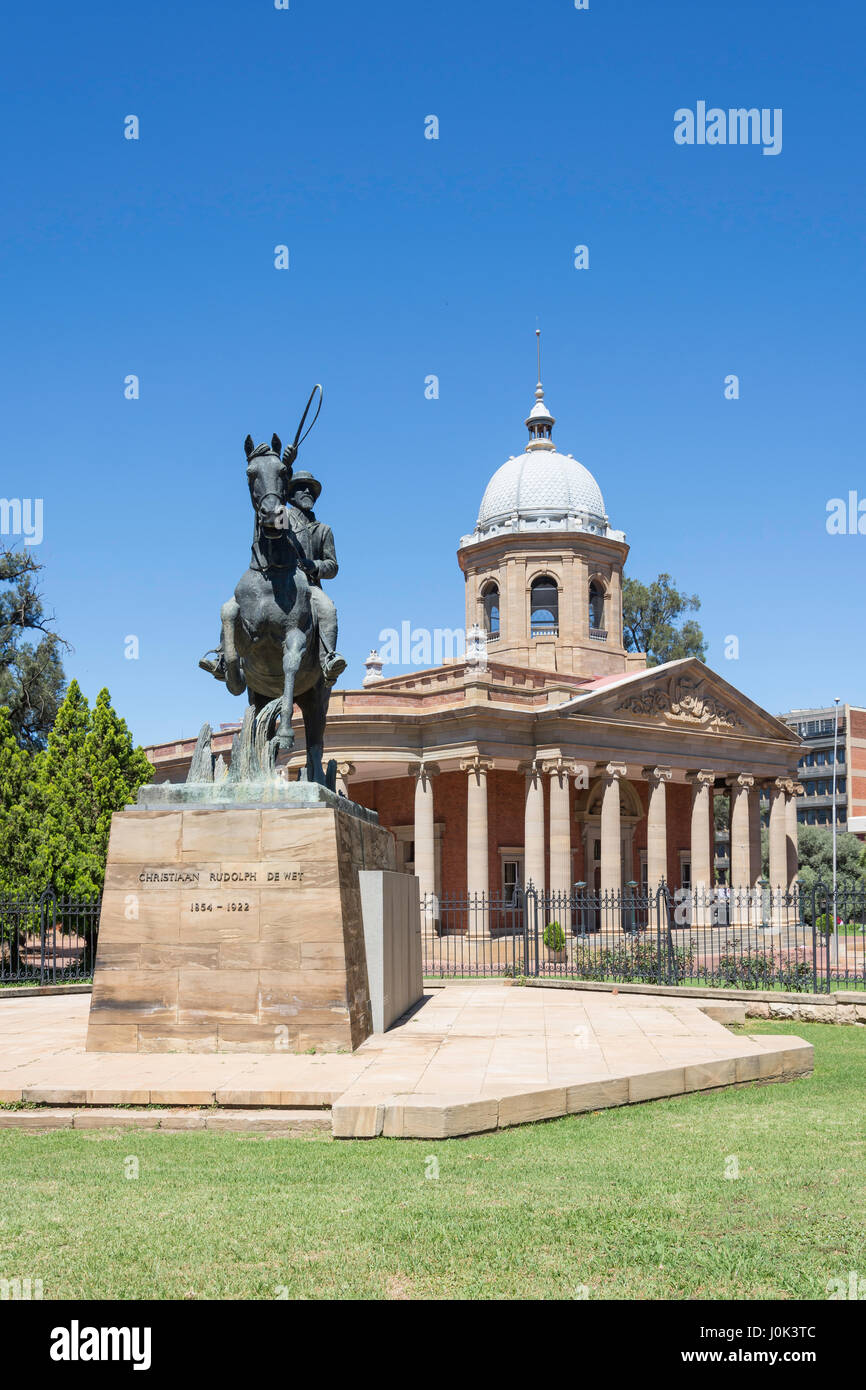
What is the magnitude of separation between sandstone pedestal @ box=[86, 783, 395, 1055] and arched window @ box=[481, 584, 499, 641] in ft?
134

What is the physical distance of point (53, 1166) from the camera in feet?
24.9

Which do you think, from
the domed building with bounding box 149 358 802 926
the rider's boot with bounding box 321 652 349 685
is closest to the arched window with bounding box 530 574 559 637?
the domed building with bounding box 149 358 802 926

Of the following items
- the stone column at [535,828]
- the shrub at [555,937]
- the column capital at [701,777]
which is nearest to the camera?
the shrub at [555,937]

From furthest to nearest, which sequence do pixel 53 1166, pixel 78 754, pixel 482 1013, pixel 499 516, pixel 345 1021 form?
pixel 499 516 → pixel 78 754 → pixel 482 1013 → pixel 345 1021 → pixel 53 1166

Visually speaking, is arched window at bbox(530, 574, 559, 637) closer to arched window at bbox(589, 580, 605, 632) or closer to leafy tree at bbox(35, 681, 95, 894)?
arched window at bbox(589, 580, 605, 632)

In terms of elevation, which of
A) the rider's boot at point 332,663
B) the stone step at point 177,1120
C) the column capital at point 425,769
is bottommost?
the stone step at point 177,1120

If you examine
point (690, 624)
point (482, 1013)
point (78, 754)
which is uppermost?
point (690, 624)

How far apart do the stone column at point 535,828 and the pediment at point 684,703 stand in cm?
276

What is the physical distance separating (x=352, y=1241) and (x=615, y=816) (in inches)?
1447

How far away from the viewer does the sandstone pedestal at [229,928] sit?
35.4 ft

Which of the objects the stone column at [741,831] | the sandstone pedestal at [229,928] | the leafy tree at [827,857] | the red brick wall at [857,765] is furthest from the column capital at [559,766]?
the red brick wall at [857,765]

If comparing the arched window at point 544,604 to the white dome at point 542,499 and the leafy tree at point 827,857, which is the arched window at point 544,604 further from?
the leafy tree at point 827,857
